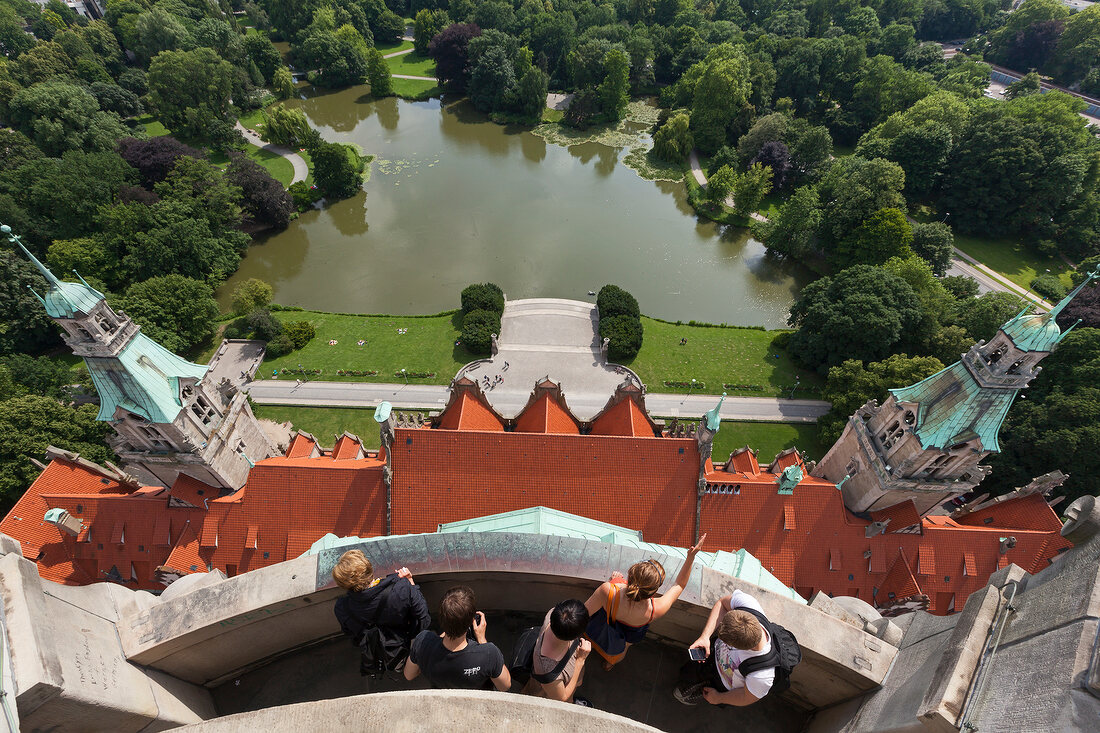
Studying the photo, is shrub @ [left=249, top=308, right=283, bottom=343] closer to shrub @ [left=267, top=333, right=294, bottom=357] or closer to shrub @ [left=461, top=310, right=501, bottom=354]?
shrub @ [left=267, top=333, right=294, bottom=357]

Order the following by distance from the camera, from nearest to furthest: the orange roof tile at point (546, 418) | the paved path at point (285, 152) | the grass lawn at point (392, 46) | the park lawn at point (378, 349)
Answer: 1. the orange roof tile at point (546, 418)
2. the park lawn at point (378, 349)
3. the paved path at point (285, 152)
4. the grass lawn at point (392, 46)

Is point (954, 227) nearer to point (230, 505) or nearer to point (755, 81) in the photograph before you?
point (755, 81)

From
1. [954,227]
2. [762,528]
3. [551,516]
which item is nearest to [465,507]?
[551,516]

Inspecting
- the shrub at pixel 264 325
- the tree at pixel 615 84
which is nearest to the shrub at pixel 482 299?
the shrub at pixel 264 325

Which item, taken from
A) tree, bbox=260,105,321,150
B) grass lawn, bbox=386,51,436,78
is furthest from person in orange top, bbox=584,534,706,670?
grass lawn, bbox=386,51,436,78

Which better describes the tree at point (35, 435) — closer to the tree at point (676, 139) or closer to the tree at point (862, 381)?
the tree at point (862, 381)
